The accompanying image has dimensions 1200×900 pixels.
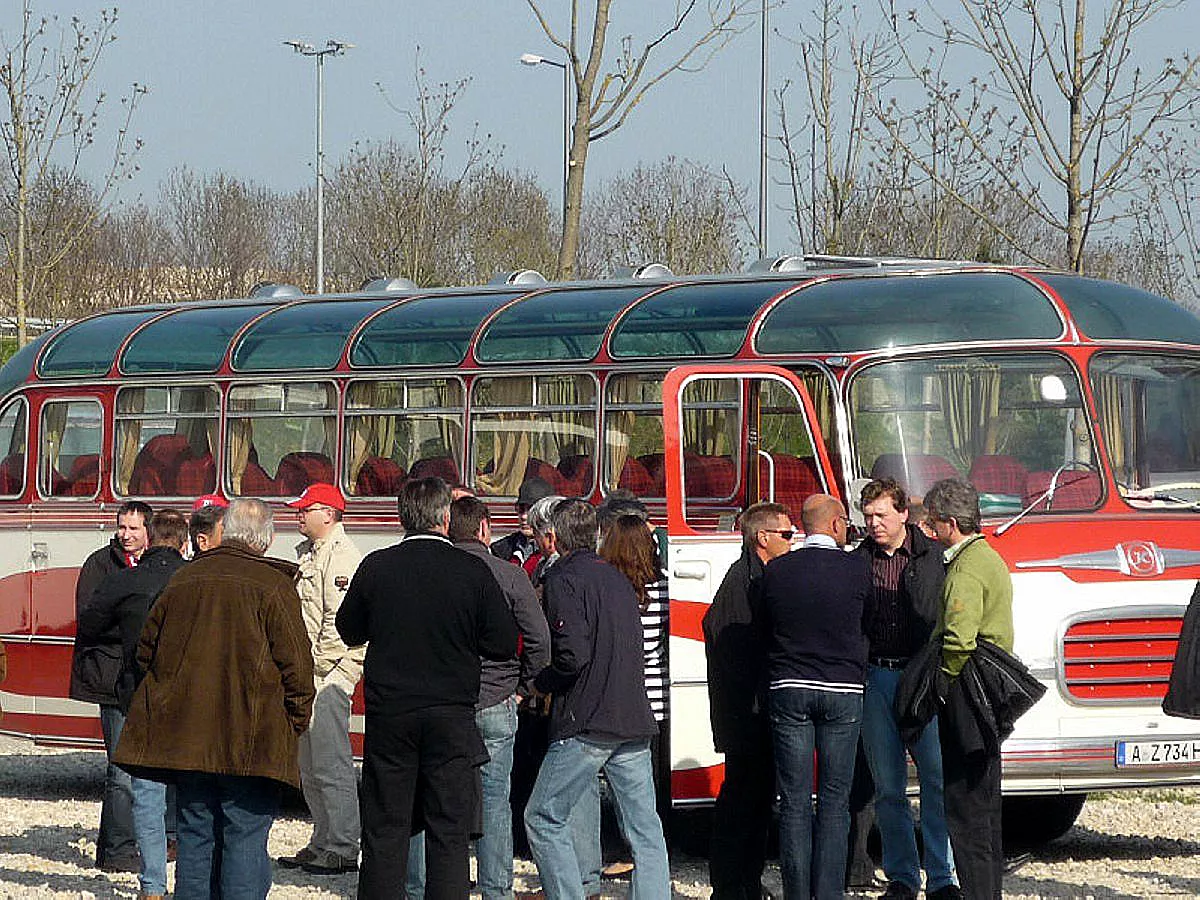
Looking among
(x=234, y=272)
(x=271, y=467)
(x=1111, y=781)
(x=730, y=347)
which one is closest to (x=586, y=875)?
(x=1111, y=781)

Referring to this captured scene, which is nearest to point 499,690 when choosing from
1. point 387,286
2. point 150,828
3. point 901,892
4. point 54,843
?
A: point 150,828

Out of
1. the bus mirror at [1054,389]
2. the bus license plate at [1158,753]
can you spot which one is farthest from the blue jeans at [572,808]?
the bus mirror at [1054,389]

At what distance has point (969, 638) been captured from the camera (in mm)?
8594

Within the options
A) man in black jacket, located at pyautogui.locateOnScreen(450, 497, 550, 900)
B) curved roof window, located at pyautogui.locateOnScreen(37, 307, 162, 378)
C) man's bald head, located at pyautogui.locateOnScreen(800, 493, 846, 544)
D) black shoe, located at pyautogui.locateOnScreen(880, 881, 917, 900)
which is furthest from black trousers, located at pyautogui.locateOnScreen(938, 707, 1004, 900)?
curved roof window, located at pyautogui.locateOnScreen(37, 307, 162, 378)

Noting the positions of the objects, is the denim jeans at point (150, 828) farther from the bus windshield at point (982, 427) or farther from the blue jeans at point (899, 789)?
the bus windshield at point (982, 427)

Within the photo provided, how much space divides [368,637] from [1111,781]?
4.14m

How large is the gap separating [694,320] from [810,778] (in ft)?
13.1

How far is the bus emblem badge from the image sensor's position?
10.5 m

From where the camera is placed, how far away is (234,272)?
1874 inches

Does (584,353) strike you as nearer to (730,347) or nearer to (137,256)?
(730,347)

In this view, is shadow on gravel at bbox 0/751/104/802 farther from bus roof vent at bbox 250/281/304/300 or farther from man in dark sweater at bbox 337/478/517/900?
man in dark sweater at bbox 337/478/517/900

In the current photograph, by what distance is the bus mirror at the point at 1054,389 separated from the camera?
11.1 meters

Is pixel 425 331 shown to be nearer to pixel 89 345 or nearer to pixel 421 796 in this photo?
pixel 89 345

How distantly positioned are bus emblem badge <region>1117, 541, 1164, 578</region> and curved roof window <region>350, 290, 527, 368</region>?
4.37 meters
